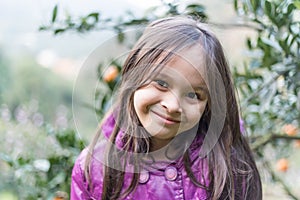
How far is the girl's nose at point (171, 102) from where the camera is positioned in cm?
95

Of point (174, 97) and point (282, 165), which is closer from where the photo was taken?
point (174, 97)

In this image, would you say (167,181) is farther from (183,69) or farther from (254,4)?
(254,4)

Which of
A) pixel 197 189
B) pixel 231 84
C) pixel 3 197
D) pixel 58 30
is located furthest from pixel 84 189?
pixel 3 197

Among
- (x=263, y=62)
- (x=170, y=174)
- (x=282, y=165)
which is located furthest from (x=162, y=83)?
(x=282, y=165)

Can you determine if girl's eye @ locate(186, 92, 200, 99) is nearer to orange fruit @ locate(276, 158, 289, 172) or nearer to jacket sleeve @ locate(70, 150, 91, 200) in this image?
jacket sleeve @ locate(70, 150, 91, 200)

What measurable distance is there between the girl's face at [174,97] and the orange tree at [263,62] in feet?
0.55

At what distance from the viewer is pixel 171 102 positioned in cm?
95

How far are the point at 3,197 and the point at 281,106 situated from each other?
0.94 meters

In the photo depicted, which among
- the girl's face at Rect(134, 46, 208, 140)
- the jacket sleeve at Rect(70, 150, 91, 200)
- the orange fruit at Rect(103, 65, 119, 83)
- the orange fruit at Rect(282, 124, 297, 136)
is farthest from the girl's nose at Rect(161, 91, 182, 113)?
the orange fruit at Rect(282, 124, 297, 136)

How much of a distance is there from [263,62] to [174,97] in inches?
17.4

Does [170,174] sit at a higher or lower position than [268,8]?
lower

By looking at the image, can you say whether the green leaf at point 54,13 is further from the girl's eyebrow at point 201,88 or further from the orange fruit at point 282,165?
the orange fruit at point 282,165

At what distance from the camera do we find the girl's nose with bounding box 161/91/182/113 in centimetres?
95

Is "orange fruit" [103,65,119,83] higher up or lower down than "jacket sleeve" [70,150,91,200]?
higher up
